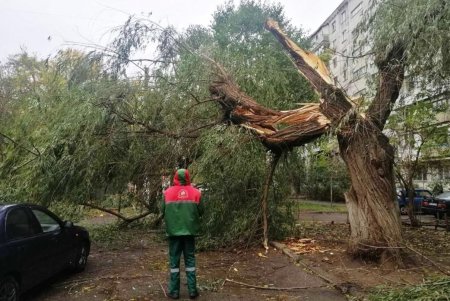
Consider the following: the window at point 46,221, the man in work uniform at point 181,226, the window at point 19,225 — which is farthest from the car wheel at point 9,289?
the man in work uniform at point 181,226

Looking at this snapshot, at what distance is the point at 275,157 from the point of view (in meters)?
9.84

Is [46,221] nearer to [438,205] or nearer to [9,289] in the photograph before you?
[9,289]

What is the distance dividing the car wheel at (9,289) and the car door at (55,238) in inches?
40.6

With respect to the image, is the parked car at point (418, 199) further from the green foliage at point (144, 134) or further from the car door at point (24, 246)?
the car door at point (24, 246)

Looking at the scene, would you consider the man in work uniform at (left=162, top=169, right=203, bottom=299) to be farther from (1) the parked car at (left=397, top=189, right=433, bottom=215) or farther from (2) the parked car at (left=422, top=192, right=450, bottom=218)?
(1) the parked car at (left=397, top=189, right=433, bottom=215)

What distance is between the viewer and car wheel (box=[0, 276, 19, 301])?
16.9 feet

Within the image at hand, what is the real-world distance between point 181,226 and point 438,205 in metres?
15.9

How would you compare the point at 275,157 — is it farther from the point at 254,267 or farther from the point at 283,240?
the point at 254,267

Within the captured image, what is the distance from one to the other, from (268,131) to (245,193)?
1.54 metres

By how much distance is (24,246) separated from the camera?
571cm

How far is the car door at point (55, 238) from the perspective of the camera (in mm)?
6586

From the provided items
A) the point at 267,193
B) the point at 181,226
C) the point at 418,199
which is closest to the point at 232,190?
the point at 267,193

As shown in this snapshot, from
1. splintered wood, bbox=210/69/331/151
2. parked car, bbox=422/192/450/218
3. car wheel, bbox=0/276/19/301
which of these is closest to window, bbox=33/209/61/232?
car wheel, bbox=0/276/19/301

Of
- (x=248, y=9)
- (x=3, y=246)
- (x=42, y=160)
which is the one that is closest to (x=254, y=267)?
(x=3, y=246)
